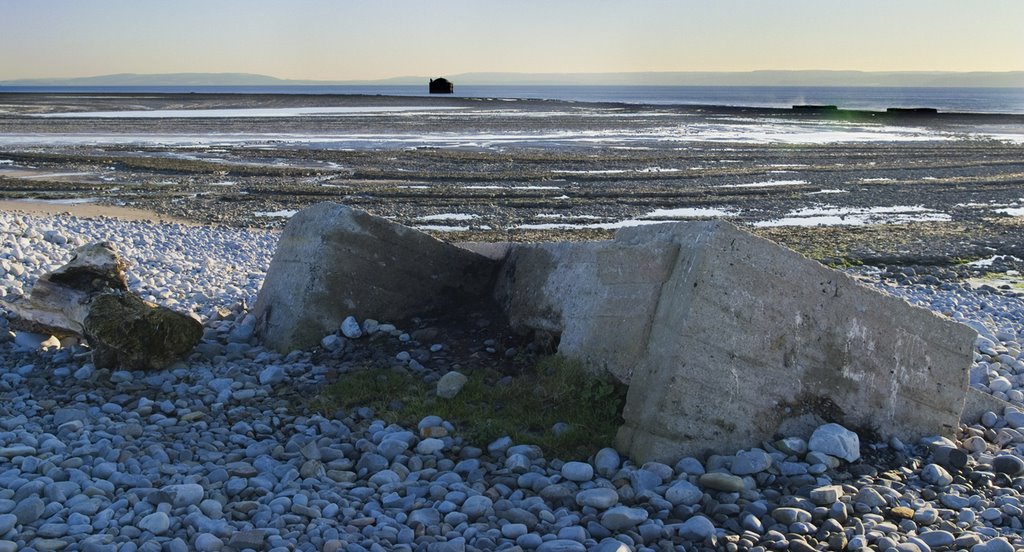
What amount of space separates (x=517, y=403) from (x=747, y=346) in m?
1.77

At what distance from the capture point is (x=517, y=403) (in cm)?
678

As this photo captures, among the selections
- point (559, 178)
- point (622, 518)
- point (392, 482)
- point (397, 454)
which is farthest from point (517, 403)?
point (559, 178)

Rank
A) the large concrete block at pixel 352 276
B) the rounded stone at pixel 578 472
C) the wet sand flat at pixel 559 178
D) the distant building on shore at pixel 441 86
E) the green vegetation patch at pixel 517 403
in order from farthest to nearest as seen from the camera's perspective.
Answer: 1. the distant building on shore at pixel 441 86
2. the wet sand flat at pixel 559 178
3. the large concrete block at pixel 352 276
4. the green vegetation patch at pixel 517 403
5. the rounded stone at pixel 578 472

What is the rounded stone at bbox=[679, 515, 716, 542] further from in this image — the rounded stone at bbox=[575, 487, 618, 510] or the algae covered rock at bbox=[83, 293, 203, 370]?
the algae covered rock at bbox=[83, 293, 203, 370]

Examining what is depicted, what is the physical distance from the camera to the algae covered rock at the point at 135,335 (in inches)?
293

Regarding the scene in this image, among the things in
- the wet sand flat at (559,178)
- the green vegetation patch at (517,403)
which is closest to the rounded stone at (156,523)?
the green vegetation patch at (517,403)

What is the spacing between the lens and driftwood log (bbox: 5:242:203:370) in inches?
294

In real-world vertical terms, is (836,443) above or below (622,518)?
above

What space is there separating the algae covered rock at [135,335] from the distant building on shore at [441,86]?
11681 centimetres

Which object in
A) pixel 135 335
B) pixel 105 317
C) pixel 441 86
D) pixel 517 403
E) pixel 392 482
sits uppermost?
pixel 441 86

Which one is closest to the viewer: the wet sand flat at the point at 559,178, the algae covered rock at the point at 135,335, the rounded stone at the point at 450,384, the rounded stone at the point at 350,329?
the rounded stone at the point at 450,384

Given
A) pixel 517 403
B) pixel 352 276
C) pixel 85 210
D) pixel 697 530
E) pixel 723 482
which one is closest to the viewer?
pixel 697 530

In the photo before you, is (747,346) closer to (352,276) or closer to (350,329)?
(350,329)

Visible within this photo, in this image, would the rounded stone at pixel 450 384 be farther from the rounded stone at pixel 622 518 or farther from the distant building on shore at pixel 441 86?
the distant building on shore at pixel 441 86
